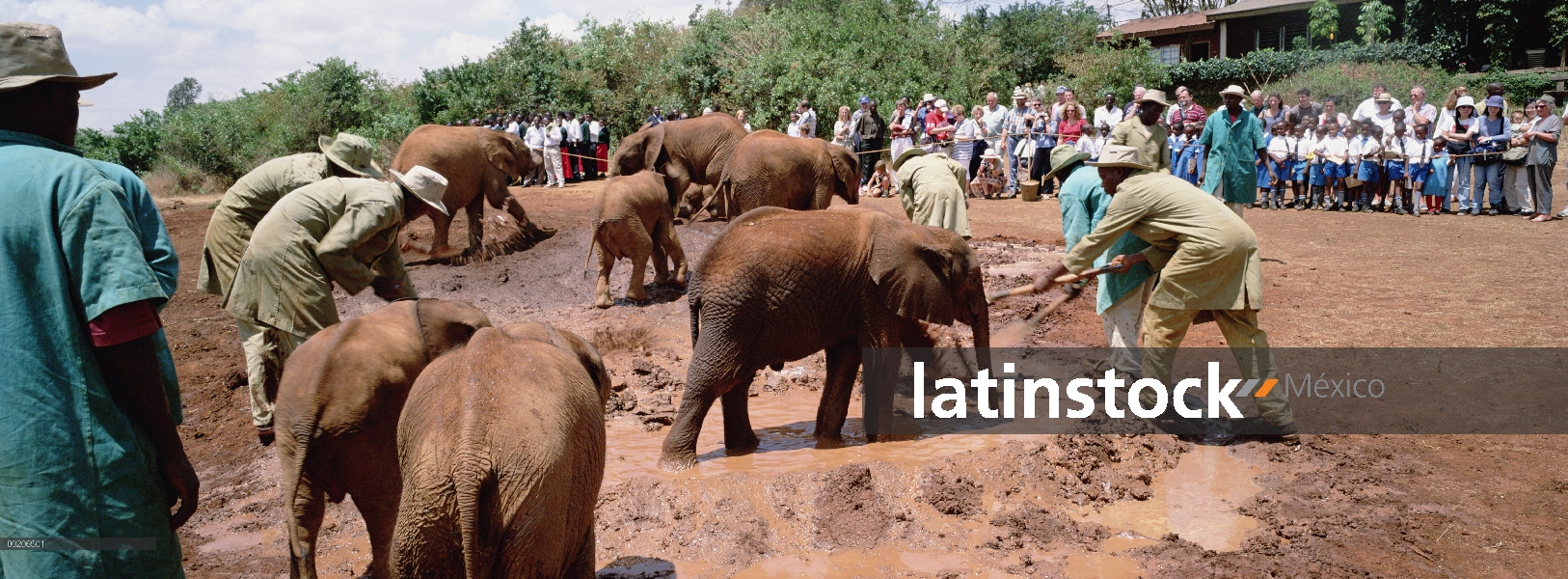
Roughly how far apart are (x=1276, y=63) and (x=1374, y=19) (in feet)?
9.38

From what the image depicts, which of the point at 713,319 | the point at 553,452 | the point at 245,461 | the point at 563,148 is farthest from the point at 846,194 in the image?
the point at 563,148

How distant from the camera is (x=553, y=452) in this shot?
11.5 feet

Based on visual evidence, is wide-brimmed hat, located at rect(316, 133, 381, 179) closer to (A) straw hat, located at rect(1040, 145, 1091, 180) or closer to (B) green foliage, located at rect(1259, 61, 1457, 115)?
→ (A) straw hat, located at rect(1040, 145, 1091, 180)

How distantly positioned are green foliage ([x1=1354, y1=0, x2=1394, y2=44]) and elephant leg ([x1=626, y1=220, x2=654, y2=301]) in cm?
2876

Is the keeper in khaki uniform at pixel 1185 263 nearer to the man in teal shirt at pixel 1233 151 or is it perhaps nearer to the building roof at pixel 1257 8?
the man in teal shirt at pixel 1233 151

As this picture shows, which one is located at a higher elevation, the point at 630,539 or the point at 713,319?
the point at 713,319

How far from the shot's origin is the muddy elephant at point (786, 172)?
12.2 meters

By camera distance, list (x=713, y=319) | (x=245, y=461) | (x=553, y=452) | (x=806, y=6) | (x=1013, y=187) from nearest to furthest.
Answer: (x=553, y=452)
(x=713, y=319)
(x=245, y=461)
(x=1013, y=187)
(x=806, y=6)

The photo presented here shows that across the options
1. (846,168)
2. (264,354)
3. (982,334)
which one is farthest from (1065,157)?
(264,354)

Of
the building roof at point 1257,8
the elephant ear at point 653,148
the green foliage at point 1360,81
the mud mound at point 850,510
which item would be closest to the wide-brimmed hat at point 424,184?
the mud mound at point 850,510

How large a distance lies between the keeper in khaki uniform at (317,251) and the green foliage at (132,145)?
2986cm

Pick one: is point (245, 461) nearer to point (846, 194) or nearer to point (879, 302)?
point (879, 302)

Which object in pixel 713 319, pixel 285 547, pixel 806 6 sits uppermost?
pixel 806 6

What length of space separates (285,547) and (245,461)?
179 centimetres
